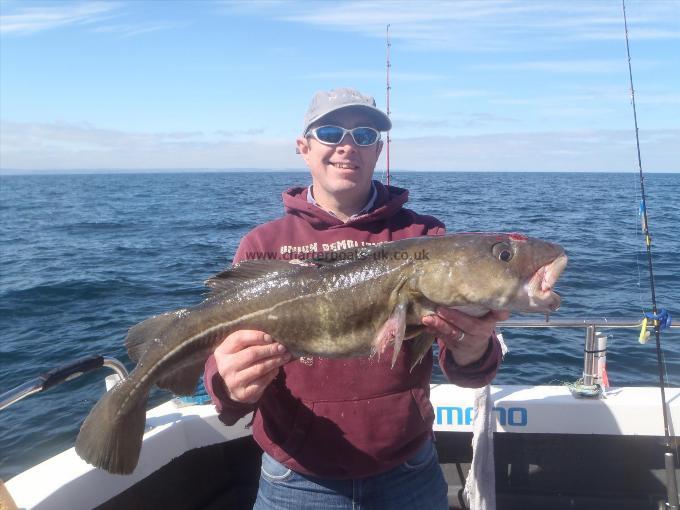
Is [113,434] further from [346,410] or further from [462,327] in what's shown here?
[462,327]

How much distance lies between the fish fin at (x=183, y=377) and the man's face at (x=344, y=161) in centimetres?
137

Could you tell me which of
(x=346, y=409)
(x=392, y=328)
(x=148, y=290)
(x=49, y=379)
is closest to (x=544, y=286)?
(x=392, y=328)

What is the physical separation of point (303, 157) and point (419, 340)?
1.52 metres

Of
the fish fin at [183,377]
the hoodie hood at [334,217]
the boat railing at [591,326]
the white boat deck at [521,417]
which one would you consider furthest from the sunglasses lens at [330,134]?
the white boat deck at [521,417]

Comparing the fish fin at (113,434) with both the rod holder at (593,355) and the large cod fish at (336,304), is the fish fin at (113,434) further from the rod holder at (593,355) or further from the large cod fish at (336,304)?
the rod holder at (593,355)

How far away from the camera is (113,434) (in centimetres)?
312

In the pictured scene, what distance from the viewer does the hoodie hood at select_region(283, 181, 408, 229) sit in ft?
11.6

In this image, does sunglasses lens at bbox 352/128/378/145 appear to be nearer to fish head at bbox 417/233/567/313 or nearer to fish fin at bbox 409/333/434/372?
fish head at bbox 417/233/567/313

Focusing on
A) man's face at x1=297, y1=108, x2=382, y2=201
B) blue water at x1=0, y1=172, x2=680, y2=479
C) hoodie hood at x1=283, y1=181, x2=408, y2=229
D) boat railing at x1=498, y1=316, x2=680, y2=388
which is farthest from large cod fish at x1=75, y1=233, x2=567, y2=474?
blue water at x1=0, y1=172, x2=680, y2=479

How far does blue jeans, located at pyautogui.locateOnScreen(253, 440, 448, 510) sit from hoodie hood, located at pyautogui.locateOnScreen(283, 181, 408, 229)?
1.49m

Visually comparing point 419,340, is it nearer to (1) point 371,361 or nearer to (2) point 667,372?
(1) point 371,361

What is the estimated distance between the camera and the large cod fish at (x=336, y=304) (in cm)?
304

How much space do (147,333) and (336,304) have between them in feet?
3.98

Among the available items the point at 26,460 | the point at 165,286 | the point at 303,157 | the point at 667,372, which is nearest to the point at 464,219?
the point at 165,286
